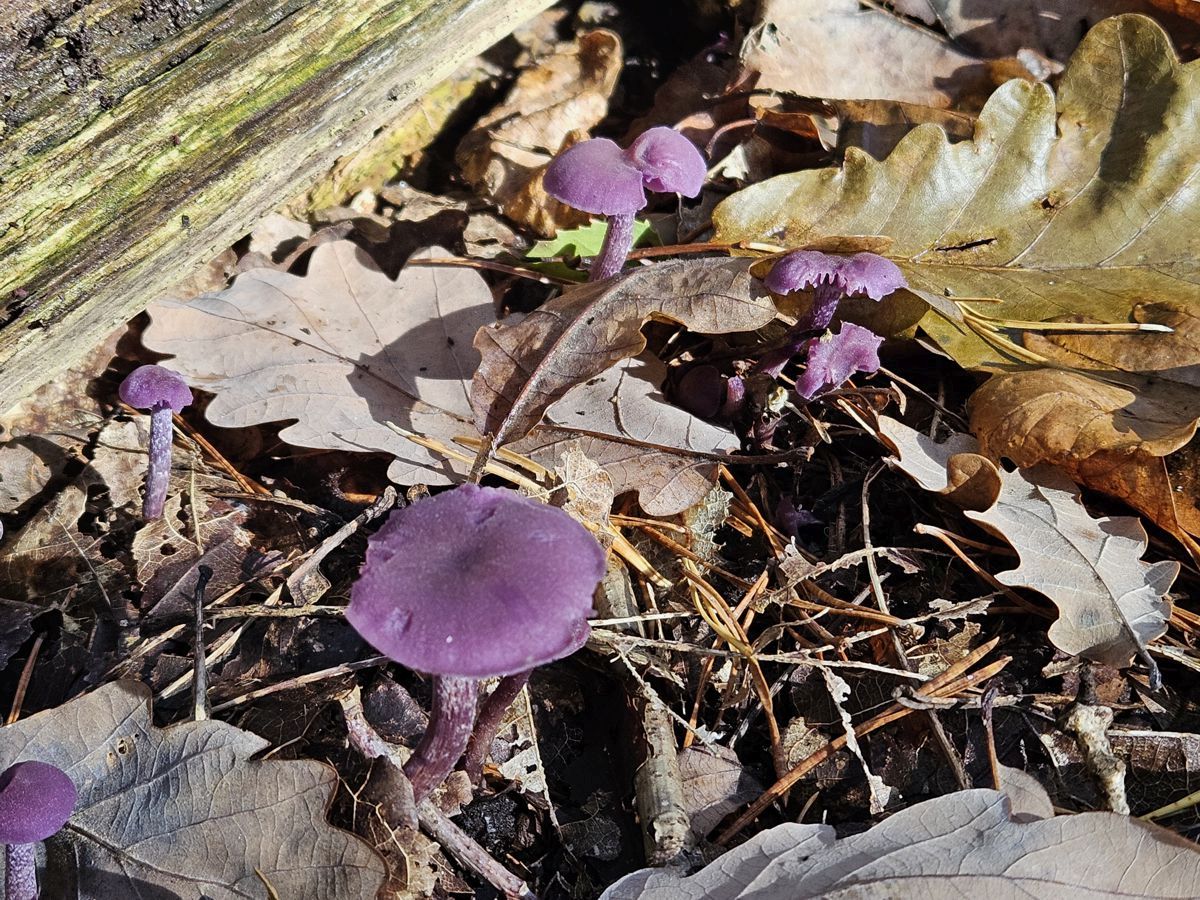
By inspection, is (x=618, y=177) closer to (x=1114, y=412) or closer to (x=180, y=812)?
(x=1114, y=412)

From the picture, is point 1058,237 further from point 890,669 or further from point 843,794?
point 843,794

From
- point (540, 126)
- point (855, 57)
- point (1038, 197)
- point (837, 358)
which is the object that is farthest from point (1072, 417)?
point (540, 126)

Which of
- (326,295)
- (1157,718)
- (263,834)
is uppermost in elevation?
(326,295)

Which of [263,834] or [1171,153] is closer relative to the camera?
[263,834]

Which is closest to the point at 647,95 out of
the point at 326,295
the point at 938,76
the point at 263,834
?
the point at 938,76

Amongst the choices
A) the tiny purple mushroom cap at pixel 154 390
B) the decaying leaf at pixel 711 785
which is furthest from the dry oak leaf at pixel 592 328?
the decaying leaf at pixel 711 785

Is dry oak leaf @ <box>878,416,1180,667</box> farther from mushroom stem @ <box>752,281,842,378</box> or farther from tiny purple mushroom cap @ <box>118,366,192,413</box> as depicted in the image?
tiny purple mushroom cap @ <box>118,366,192,413</box>

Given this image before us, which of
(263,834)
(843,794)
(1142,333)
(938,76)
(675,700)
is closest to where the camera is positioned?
(263,834)
